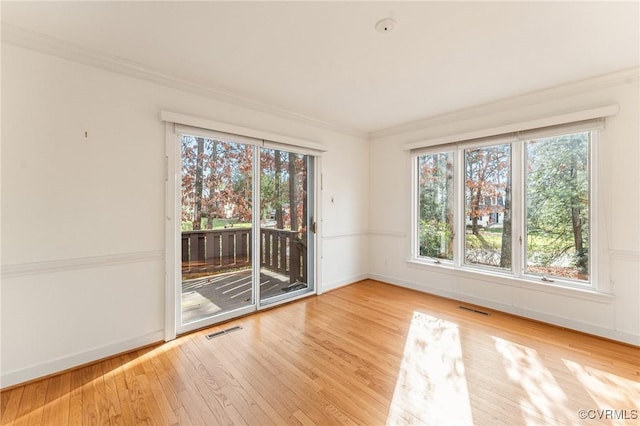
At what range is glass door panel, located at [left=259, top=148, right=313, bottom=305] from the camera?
3.54 m

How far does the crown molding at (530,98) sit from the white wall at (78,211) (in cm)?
312

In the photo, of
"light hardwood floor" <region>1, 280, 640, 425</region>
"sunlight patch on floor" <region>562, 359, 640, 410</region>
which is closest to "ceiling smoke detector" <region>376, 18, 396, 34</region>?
"light hardwood floor" <region>1, 280, 640, 425</region>

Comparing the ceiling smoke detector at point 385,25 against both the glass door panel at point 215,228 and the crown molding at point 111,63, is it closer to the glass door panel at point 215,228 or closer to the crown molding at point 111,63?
the crown molding at point 111,63

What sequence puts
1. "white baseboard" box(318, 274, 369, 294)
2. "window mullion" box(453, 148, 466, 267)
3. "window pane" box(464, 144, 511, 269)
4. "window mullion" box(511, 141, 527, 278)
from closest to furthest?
"window mullion" box(511, 141, 527, 278)
"window pane" box(464, 144, 511, 269)
"window mullion" box(453, 148, 466, 267)
"white baseboard" box(318, 274, 369, 294)

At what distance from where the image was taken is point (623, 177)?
8.75ft

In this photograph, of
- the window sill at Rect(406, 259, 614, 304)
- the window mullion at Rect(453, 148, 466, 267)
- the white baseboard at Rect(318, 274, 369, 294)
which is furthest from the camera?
the white baseboard at Rect(318, 274, 369, 294)

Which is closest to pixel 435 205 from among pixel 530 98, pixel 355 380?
pixel 530 98

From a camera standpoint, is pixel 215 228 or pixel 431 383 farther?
pixel 215 228

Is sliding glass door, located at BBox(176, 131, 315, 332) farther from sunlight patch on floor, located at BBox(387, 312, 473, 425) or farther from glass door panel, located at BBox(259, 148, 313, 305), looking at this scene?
sunlight patch on floor, located at BBox(387, 312, 473, 425)

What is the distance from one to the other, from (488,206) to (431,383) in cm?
255

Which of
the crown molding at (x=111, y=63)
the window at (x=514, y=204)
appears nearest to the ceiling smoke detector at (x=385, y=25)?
the crown molding at (x=111, y=63)

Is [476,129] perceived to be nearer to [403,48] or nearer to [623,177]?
[623,177]

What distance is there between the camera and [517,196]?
335cm

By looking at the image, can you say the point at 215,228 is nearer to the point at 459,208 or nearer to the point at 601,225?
the point at 459,208
